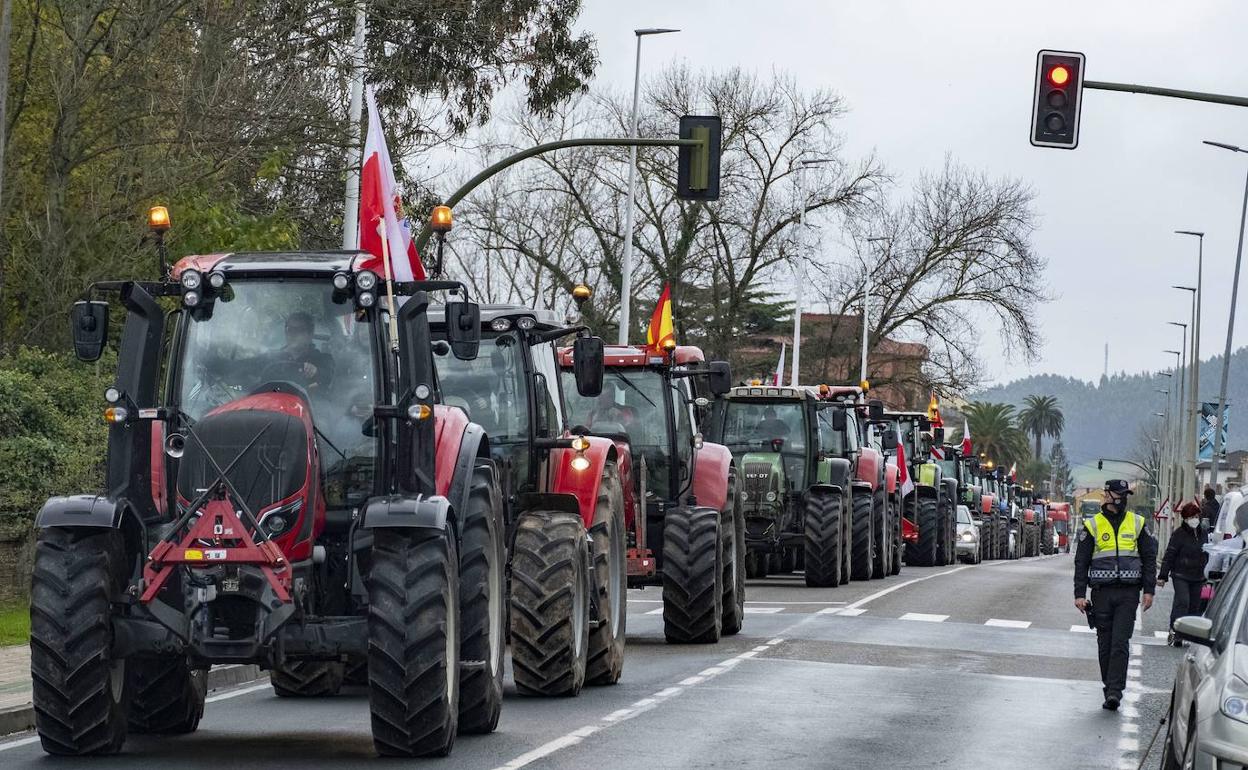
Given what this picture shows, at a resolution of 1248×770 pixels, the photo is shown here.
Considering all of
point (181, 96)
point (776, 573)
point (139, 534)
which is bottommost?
point (776, 573)

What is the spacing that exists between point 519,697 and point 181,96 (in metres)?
13.6

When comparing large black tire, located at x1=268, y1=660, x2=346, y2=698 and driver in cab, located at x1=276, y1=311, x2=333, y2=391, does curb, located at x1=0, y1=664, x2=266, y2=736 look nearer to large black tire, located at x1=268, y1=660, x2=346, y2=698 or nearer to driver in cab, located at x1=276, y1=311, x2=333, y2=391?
large black tire, located at x1=268, y1=660, x2=346, y2=698

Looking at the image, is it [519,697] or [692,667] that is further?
[692,667]

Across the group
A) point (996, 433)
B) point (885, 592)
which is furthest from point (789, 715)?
point (996, 433)

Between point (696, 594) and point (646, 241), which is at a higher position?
point (646, 241)

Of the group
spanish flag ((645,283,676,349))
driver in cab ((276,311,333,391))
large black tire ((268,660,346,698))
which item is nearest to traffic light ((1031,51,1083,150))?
spanish flag ((645,283,676,349))

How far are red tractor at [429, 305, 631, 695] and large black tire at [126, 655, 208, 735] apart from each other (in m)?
2.60

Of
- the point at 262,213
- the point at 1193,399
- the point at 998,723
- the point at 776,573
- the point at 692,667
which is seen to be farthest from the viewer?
the point at 1193,399

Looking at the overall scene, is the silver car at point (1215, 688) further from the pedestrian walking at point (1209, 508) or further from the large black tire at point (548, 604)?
the pedestrian walking at point (1209, 508)

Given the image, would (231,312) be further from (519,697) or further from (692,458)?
(692,458)

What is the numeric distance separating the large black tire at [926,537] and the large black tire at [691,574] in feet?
89.6

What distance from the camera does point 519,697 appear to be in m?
15.0

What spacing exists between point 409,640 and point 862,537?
81.6 ft

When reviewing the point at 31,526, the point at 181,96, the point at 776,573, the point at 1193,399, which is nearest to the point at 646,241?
the point at 1193,399
